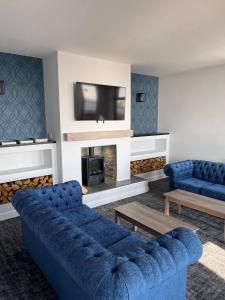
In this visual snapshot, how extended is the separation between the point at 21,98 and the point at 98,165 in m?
1.87

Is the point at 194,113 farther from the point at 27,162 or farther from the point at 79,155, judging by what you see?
the point at 27,162

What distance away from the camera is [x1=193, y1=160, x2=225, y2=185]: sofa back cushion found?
4.04 metres

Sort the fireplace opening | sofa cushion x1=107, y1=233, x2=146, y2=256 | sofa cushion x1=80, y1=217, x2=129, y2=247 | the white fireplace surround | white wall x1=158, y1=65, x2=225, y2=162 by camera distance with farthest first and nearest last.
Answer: white wall x1=158, y1=65, x2=225, y2=162, the fireplace opening, the white fireplace surround, sofa cushion x1=80, y1=217, x2=129, y2=247, sofa cushion x1=107, y1=233, x2=146, y2=256

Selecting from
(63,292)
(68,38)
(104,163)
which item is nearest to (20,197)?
(63,292)

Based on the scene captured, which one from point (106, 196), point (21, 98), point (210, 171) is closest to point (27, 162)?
point (21, 98)

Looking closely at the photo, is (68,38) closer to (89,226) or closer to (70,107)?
(70,107)

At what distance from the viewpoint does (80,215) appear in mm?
2604

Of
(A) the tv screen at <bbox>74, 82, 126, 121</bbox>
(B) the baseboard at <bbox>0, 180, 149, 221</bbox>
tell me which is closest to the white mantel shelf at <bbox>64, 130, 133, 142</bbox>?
(A) the tv screen at <bbox>74, 82, 126, 121</bbox>

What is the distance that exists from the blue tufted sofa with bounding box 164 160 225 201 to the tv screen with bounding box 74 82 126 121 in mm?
1503

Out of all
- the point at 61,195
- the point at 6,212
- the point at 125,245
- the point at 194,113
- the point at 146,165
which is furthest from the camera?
the point at 146,165

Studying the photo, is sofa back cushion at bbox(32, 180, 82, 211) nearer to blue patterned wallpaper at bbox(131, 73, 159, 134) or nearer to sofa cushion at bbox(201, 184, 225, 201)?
sofa cushion at bbox(201, 184, 225, 201)

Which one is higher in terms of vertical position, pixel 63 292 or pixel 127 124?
pixel 127 124

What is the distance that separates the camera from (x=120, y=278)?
1.15m

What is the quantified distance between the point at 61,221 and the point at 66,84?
2.59m
